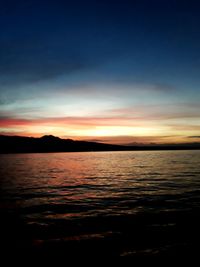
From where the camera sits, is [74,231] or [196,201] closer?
[74,231]

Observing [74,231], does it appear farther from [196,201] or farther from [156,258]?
[196,201]

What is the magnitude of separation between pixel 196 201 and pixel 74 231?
14868 mm

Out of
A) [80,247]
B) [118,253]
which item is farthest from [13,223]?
[118,253]

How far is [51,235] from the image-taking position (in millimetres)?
16047

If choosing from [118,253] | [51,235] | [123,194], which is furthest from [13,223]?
[123,194]

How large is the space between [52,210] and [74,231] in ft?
22.5

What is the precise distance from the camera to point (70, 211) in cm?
2266

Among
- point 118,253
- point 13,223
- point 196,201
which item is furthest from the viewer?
point 196,201

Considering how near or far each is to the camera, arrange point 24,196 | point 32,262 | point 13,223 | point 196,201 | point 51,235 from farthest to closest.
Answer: point 24,196, point 196,201, point 13,223, point 51,235, point 32,262

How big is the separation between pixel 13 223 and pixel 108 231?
295 inches

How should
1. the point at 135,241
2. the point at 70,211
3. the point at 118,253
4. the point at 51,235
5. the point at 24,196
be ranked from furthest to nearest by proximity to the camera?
1. the point at 24,196
2. the point at 70,211
3. the point at 51,235
4. the point at 135,241
5. the point at 118,253

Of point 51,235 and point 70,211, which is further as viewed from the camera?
point 70,211

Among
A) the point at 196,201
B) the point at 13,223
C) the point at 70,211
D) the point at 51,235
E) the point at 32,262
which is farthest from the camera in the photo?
the point at 196,201

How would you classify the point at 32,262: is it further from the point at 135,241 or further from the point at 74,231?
the point at 135,241
